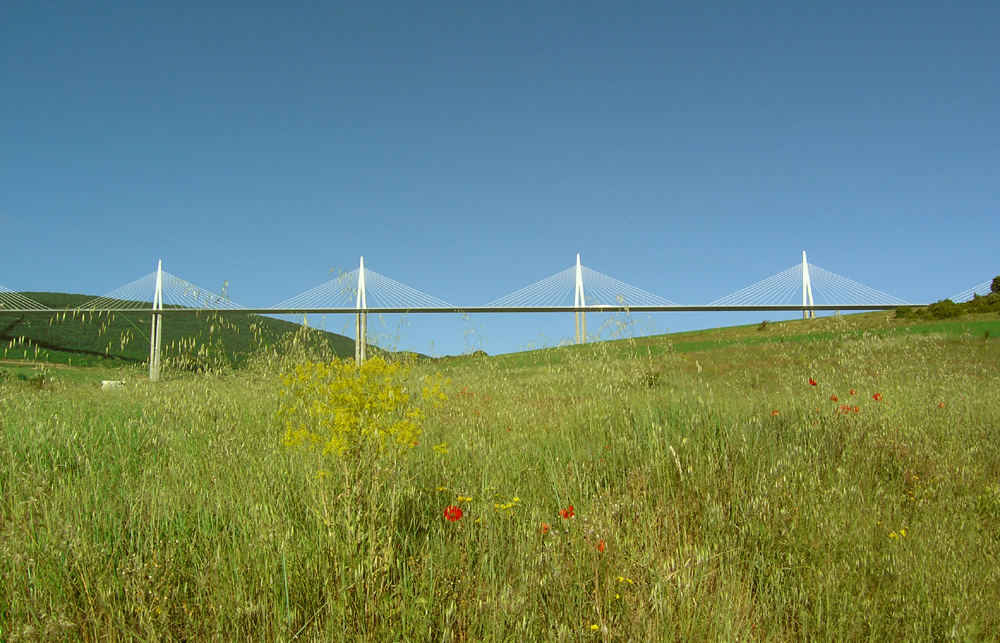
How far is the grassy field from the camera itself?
1478mm

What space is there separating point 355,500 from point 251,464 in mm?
980

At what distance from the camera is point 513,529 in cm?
202

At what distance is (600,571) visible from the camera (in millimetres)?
1739

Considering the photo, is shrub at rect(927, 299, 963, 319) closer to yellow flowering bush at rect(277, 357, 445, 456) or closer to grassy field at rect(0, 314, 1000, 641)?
grassy field at rect(0, 314, 1000, 641)

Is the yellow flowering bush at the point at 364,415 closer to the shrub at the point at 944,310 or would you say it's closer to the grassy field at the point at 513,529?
the grassy field at the point at 513,529

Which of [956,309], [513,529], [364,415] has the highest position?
[956,309]

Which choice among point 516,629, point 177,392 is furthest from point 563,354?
point 516,629

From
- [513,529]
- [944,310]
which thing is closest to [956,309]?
[944,310]

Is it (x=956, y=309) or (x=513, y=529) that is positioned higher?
(x=956, y=309)

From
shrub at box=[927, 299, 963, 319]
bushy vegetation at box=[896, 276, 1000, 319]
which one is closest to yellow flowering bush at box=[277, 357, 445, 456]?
bushy vegetation at box=[896, 276, 1000, 319]

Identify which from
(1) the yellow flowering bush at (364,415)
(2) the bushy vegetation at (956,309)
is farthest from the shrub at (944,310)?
(1) the yellow flowering bush at (364,415)

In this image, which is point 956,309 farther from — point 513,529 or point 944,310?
point 513,529

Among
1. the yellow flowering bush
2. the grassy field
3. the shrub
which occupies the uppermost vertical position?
the shrub

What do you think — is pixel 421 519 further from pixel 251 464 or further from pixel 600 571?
pixel 251 464
